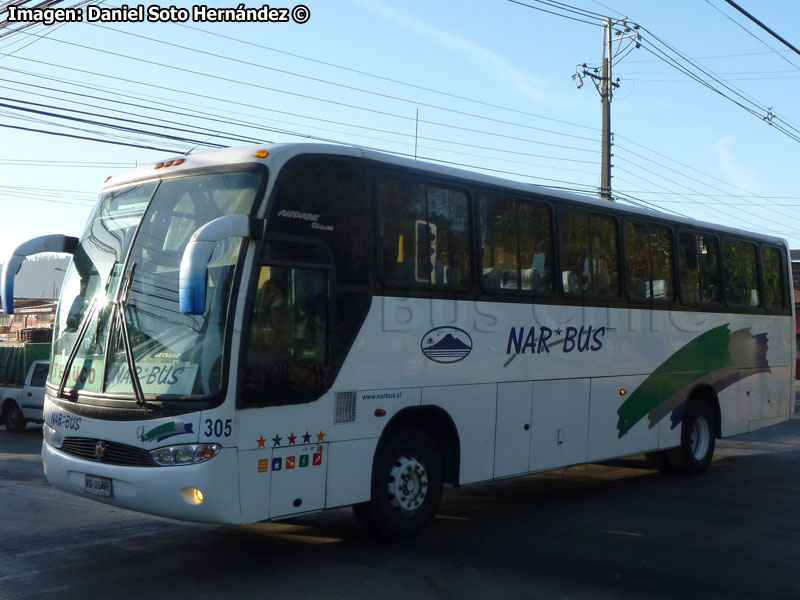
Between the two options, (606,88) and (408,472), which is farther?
(606,88)

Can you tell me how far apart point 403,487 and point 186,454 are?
2.36m

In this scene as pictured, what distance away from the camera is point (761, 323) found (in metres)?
14.7

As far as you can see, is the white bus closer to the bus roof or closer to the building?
the bus roof

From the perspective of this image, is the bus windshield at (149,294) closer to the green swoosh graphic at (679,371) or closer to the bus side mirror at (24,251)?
the bus side mirror at (24,251)

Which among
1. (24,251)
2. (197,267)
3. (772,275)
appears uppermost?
(772,275)

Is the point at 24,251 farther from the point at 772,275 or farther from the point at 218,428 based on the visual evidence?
the point at 772,275

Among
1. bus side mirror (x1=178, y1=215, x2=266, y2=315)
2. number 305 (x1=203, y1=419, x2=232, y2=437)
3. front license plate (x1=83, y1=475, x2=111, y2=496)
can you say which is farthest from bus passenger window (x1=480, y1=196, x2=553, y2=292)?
front license plate (x1=83, y1=475, x2=111, y2=496)

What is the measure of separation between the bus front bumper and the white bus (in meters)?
0.02

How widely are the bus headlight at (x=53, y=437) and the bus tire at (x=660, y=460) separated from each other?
8.66 m

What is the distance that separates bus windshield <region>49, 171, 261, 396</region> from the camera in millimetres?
6980

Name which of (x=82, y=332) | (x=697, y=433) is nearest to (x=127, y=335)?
(x=82, y=332)

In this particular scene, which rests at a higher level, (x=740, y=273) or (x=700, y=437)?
(x=740, y=273)

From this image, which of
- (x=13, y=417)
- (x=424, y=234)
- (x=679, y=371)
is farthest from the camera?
(x=13, y=417)

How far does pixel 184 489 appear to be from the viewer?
22.3 feet
